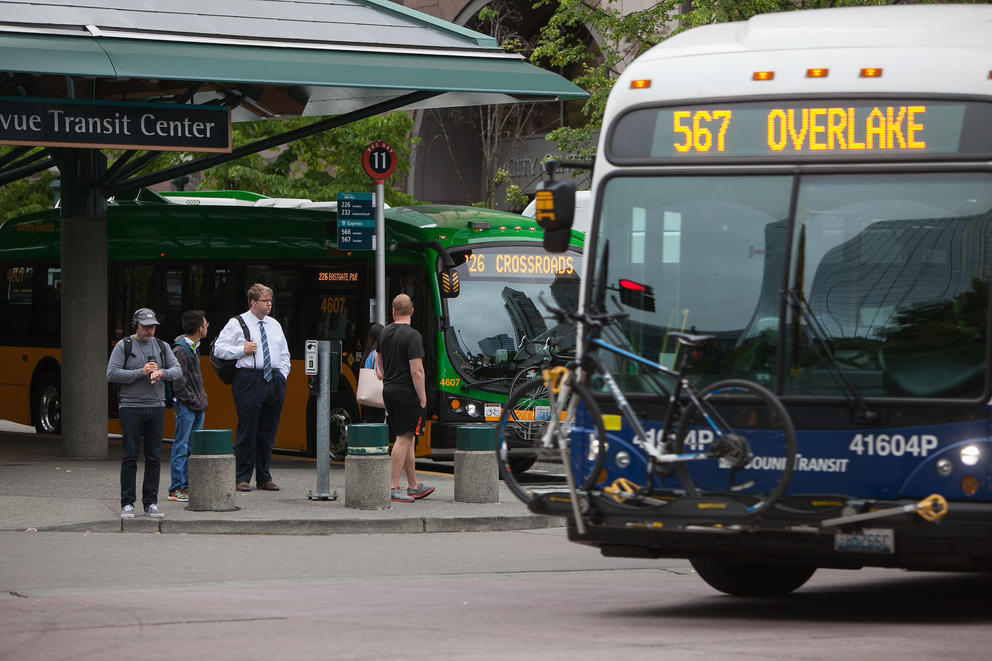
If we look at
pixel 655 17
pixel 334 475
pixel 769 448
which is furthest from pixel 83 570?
pixel 655 17

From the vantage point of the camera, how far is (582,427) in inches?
364

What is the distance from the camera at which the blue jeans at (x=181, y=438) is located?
14.3 metres

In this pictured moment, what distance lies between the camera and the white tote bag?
15.6 m

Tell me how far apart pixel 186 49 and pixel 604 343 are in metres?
9.01

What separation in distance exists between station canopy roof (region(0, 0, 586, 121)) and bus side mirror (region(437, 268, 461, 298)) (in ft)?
6.59

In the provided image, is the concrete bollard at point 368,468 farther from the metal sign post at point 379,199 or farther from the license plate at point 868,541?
the license plate at point 868,541

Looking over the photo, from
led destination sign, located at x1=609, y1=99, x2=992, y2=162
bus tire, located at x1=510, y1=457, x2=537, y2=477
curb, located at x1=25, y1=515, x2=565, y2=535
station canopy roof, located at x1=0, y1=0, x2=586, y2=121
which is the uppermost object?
station canopy roof, located at x1=0, y1=0, x2=586, y2=121

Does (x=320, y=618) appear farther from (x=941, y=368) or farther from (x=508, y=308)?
(x=508, y=308)

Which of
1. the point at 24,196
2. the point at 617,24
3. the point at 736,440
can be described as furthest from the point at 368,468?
the point at 24,196

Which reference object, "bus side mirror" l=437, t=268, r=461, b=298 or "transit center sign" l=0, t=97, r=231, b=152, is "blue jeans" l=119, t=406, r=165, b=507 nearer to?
"transit center sign" l=0, t=97, r=231, b=152

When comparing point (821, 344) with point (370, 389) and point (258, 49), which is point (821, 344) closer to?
point (370, 389)

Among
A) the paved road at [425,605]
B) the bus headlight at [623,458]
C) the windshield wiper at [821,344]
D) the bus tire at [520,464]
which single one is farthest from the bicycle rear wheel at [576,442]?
the bus tire at [520,464]

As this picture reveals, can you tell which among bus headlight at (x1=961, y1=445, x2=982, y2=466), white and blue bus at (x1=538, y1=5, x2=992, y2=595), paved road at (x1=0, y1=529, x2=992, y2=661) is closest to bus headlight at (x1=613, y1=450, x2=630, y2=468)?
white and blue bus at (x1=538, y1=5, x2=992, y2=595)

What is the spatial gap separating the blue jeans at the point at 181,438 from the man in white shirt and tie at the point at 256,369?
0.59 m
